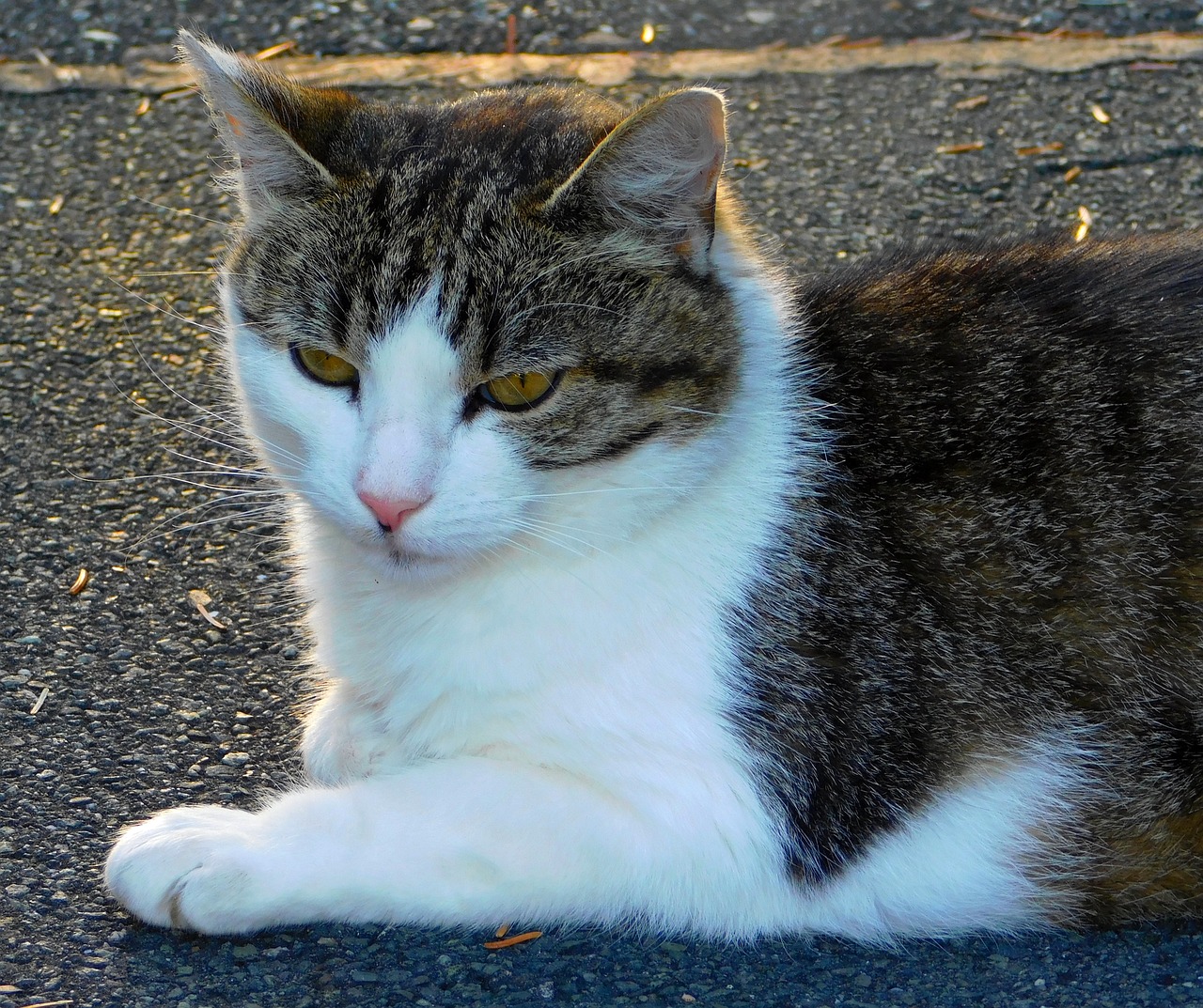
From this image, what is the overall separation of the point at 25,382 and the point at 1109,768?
9.70 feet

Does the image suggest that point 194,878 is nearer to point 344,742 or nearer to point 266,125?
point 344,742

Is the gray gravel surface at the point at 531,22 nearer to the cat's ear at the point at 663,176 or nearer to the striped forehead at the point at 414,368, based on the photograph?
the cat's ear at the point at 663,176

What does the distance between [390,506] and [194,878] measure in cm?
71

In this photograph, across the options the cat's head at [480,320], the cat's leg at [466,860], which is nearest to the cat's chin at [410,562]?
the cat's head at [480,320]

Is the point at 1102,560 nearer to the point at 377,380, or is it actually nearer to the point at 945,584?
the point at 945,584

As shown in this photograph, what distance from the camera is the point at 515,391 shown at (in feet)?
7.97

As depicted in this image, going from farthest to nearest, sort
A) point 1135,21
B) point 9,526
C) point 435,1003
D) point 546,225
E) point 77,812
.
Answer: point 1135,21 → point 9,526 → point 77,812 → point 546,225 → point 435,1003

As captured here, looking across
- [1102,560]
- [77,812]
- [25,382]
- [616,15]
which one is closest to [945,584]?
[1102,560]

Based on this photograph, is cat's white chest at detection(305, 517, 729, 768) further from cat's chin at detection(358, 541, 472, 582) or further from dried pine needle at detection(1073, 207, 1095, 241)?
dried pine needle at detection(1073, 207, 1095, 241)

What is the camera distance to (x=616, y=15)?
5.52 meters

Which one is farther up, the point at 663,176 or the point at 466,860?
the point at 663,176

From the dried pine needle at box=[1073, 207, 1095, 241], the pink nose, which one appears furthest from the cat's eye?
the dried pine needle at box=[1073, 207, 1095, 241]

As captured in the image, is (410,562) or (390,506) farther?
(410,562)

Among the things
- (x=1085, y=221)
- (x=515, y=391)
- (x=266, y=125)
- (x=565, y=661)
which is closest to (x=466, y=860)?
(x=565, y=661)
